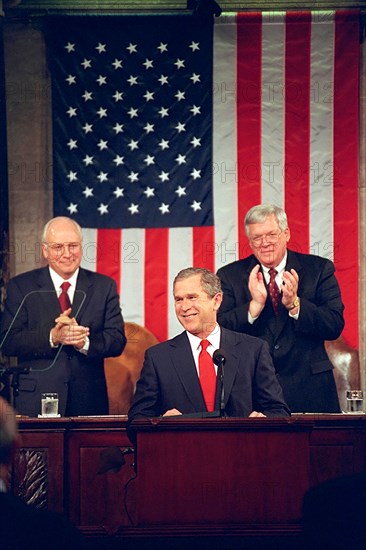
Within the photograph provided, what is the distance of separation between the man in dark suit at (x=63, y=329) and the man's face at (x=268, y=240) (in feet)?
3.11

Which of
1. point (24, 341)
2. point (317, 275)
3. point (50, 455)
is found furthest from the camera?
point (317, 275)

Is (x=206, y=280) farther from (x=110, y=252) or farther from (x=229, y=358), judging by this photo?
(x=110, y=252)

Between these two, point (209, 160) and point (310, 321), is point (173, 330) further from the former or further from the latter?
point (310, 321)

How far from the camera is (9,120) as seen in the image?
9773mm

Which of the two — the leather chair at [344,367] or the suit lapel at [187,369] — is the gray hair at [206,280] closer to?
the suit lapel at [187,369]

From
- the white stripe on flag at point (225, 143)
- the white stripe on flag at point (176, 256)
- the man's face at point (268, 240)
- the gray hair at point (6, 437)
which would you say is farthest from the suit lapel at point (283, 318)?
the gray hair at point (6, 437)

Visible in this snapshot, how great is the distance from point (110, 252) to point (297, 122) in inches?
71.4

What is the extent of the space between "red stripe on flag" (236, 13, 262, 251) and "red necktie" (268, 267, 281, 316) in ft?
5.81

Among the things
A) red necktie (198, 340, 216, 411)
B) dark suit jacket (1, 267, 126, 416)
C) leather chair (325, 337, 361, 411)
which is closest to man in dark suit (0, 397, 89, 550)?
red necktie (198, 340, 216, 411)

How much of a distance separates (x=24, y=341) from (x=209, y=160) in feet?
9.66

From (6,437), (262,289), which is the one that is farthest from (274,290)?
(6,437)

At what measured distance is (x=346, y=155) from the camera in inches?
369

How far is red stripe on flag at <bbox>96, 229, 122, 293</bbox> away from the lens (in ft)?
31.0

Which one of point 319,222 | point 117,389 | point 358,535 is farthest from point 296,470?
point 319,222
